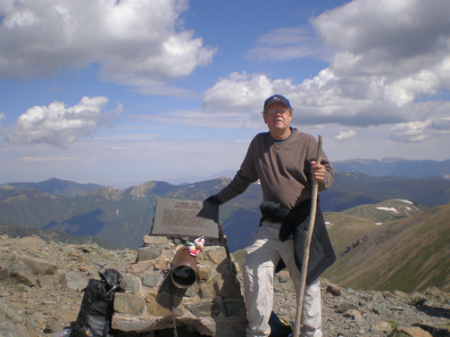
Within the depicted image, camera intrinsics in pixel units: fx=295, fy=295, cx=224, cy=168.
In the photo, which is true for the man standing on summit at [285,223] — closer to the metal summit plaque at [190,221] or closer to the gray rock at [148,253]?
the metal summit plaque at [190,221]

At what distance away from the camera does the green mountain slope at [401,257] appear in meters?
71.0

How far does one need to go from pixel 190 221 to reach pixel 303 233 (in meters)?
3.18

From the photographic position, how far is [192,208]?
24.0ft

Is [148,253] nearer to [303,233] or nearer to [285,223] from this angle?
[285,223]

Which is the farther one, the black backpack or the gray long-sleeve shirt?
the black backpack

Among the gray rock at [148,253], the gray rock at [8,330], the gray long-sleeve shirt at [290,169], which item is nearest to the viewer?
the gray long-sleeve shirt at [290,169]

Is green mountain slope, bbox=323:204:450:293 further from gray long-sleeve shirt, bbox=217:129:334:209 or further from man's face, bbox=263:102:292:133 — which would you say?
man's face, bbox=263:102:292:133

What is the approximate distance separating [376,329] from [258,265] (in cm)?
480

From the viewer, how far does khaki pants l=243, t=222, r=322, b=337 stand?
489 cm

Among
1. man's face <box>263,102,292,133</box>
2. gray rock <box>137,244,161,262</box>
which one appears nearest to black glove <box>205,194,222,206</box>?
gray rock <box>137,244,161,262</box>

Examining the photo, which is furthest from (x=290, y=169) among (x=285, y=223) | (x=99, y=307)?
(x=99, y=307)

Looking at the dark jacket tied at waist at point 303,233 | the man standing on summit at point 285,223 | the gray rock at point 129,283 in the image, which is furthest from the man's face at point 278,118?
the gray rock at point 129,283

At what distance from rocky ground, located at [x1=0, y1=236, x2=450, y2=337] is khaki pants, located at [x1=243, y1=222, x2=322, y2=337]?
11.1ft

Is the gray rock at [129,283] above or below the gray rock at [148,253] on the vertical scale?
below
